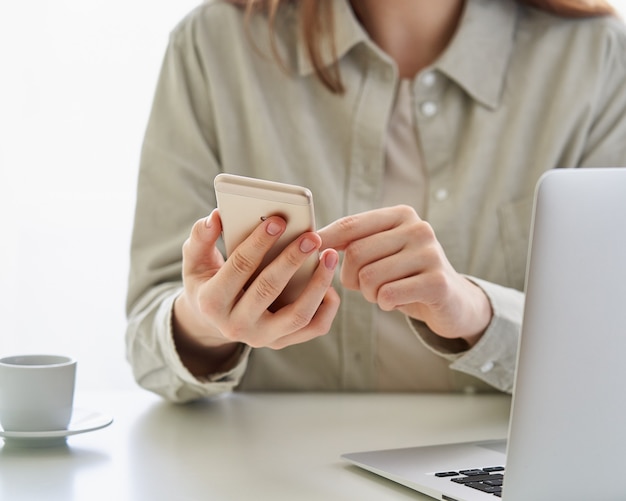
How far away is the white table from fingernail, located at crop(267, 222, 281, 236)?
225mm

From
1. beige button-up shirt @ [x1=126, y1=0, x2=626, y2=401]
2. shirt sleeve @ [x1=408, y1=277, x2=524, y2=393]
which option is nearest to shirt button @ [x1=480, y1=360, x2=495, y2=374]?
shirt sleeve @ [x1=408, y1=277, x2=524, y2=393]

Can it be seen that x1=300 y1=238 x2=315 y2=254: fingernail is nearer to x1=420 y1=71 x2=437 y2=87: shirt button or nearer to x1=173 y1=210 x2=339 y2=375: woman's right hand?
x1=173 y1=210 x2=339 y2=375: woman's right hand

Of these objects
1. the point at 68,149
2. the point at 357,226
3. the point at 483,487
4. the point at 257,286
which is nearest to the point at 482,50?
the point at 357,226

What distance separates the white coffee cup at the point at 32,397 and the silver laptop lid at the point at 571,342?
503 millimetres

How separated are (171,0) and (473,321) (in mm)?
1369

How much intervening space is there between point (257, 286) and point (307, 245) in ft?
0.22

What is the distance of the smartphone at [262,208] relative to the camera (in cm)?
75

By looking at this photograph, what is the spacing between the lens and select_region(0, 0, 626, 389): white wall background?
2.10 meters

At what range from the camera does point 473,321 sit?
1.03 meters

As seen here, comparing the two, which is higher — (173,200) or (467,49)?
(467,49)

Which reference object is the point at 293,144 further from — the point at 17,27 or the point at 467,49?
the point at 17,27

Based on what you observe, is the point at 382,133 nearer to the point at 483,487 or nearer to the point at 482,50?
the point at 482,50

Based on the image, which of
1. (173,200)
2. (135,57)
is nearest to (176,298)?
(173,200)

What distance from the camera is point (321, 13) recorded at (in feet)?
4.55
